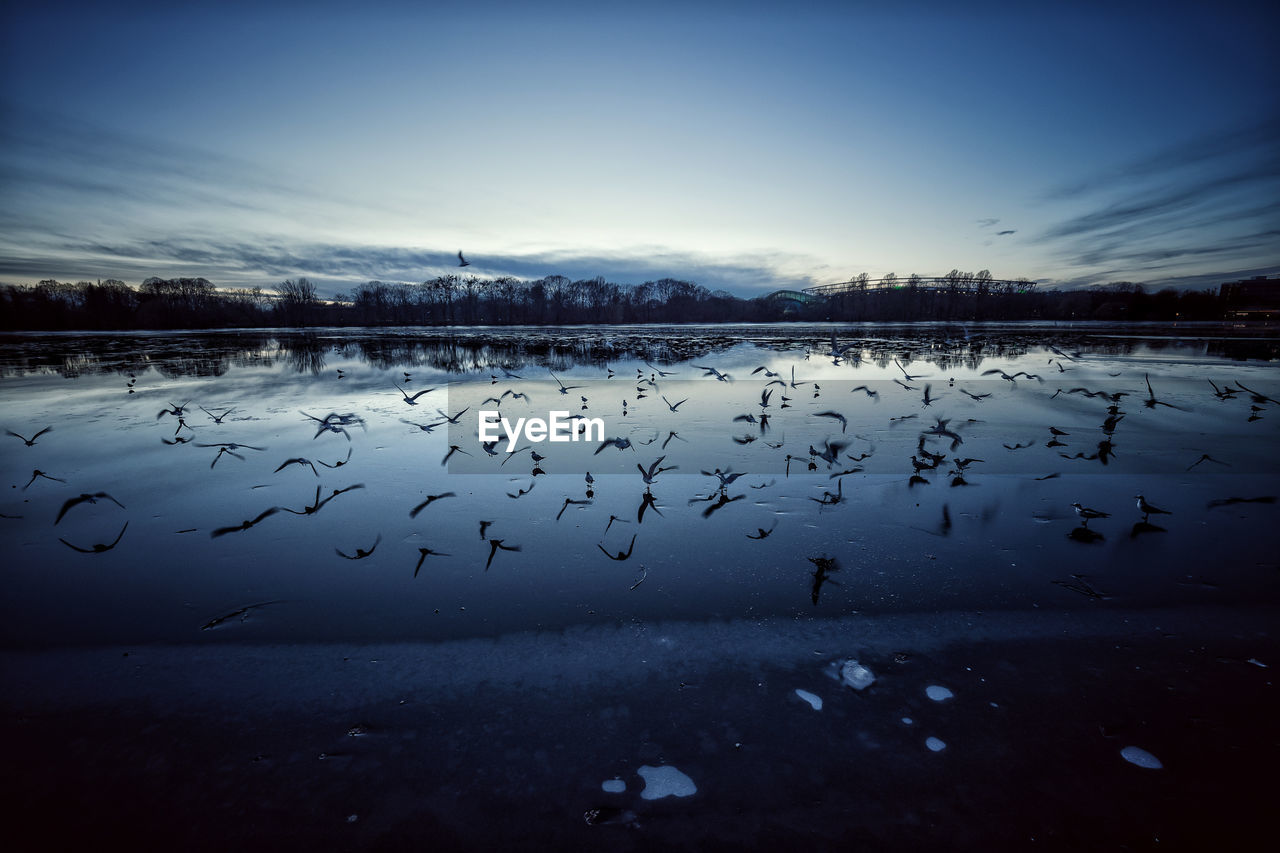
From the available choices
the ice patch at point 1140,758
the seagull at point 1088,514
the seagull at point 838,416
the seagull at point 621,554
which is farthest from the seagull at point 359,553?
the seagull at point 1088,514

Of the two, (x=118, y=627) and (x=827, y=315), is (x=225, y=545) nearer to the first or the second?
(x=118, y=627)

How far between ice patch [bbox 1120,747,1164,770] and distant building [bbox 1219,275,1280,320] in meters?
106

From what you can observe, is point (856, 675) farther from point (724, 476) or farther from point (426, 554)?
point (426, 554)

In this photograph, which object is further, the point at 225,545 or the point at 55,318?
the point at 55,318

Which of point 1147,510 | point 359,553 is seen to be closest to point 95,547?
point 359,553

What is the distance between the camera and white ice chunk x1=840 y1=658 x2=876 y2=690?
3057mm

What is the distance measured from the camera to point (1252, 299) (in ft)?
257

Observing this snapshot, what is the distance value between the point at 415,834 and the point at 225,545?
4.23 meters

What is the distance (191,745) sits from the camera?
2656 millimetres

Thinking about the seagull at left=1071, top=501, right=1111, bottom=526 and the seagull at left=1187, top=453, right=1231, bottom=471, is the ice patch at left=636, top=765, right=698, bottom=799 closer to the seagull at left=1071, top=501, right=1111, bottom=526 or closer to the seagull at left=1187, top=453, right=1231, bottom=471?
the seagull at left=1071, top=501, right=1111, bottom=526

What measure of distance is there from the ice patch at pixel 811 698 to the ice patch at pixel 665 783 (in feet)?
2.98

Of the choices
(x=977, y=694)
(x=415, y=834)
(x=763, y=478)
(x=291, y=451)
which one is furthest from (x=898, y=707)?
(x=291, y=451)
